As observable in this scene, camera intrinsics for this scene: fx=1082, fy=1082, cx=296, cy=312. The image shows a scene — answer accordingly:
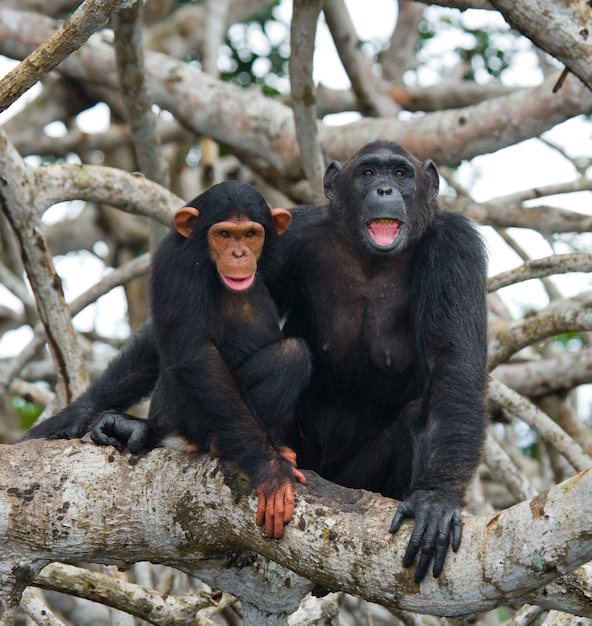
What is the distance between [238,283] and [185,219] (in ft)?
1.44

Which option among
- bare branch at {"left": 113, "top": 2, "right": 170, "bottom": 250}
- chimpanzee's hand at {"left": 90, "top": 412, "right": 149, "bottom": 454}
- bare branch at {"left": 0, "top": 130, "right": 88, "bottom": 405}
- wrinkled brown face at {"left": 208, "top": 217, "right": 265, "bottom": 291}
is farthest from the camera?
bare branch at {"left": 113, "top": 2, "right": 170, "bottom": 250}

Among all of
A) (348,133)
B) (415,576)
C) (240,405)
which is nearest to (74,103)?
(348,133)

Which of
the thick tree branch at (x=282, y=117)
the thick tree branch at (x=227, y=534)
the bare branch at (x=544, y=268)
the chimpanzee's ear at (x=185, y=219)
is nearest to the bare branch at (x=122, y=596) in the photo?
the thick tree branch at (x=227, y=534)

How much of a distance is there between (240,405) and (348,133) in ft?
15.2

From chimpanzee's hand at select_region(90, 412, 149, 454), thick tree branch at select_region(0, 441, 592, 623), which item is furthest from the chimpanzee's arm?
chimpanzee's hand at select_region(90, 412, 149, 454)

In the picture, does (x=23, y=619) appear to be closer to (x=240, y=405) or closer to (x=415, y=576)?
(x=240, y=405)

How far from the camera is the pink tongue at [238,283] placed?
4805 mm

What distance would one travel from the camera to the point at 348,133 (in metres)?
8.74

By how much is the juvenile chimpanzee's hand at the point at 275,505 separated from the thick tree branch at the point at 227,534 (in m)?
0.05

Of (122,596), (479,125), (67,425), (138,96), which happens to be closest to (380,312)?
(67,425)

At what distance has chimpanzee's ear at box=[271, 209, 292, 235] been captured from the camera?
5.11 metres

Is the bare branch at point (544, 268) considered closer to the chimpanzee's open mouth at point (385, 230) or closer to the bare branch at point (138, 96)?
the chimpanzee's open mouth at point (385, 230)

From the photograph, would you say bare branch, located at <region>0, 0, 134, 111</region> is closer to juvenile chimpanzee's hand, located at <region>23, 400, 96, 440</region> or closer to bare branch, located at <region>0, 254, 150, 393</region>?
juvenile chimpanzee's hand, located at <region>23, 400, 96, 440</region>

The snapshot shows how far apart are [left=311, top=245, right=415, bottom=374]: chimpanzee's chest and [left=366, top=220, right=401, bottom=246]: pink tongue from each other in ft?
0.86
